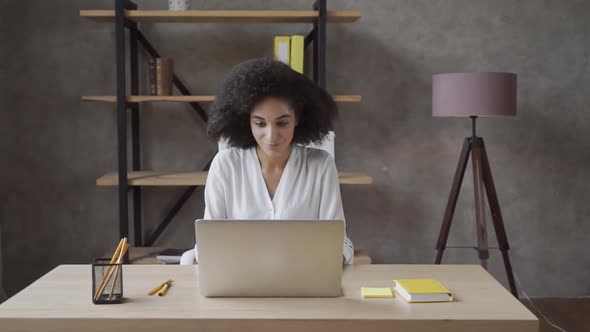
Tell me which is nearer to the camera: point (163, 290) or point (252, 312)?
point (252, 312)

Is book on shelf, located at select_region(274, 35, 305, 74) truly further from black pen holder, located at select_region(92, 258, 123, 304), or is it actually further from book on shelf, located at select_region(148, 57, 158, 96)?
black pen holder, located at select_region(92, 258, 123, 304)

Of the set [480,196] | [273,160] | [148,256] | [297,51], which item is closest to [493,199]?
[480,196]

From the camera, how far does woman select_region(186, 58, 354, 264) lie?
2.06 m

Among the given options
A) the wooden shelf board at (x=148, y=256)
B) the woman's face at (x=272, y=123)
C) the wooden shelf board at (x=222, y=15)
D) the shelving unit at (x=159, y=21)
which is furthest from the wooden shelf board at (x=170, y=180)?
the woman's face at (x=272, y=123)

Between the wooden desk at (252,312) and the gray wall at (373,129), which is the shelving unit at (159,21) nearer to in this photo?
the gray wall at (373,129)

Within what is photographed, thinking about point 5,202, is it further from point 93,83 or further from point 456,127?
point 456,127

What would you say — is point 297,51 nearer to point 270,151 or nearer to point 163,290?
point 270,151

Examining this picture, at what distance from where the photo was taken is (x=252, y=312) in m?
1.38

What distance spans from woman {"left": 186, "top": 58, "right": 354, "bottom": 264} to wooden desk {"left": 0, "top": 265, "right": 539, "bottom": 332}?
588 mm

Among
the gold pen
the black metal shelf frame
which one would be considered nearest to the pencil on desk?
the gold pen

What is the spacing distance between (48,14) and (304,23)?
4.88ft

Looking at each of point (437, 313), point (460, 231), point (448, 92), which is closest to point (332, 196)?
point (437, 313)

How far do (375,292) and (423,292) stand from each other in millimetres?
124

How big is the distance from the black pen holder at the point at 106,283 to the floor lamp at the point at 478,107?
2141 mm
